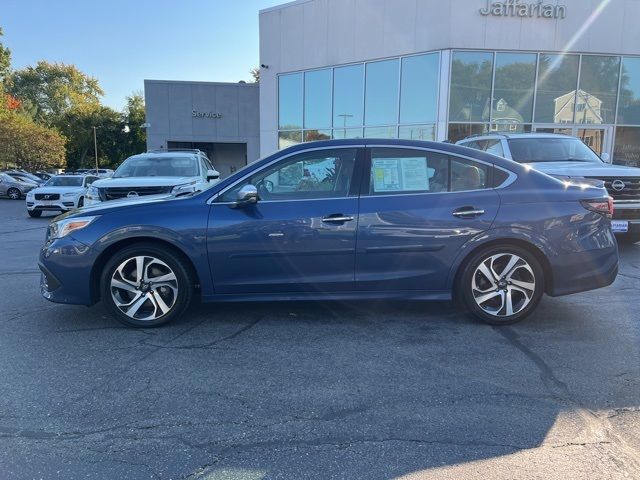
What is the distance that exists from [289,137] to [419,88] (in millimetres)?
6064

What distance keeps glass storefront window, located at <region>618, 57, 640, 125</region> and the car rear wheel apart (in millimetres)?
29279

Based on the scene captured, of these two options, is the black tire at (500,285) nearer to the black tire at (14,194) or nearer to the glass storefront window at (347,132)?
the glass storefront window at (347,132)

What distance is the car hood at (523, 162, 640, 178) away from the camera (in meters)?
7.28

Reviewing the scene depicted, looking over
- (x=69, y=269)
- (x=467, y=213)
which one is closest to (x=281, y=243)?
(x=467, y=213)

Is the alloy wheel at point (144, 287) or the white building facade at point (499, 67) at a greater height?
the white building facade at point (499, 67)

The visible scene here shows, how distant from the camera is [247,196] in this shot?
419 centimetres

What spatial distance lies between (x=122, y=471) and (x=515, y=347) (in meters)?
3.02

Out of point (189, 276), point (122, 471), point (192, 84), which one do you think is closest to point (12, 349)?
point (189, 276)

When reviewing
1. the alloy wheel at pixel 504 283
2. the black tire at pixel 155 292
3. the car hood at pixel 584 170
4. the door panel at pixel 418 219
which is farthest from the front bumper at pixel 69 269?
the car hood at pixel 584 170

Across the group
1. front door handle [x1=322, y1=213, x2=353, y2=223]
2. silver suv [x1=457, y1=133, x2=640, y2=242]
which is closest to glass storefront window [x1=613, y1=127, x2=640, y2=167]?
silver suv [x1=457, y1=133, x2=640, y2=242]

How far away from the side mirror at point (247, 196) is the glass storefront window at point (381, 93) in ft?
43.9

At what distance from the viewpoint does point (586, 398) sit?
318 centimetres

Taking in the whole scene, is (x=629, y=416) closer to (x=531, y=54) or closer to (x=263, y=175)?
(x=263, y=175)

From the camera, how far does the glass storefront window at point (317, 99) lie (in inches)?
726
